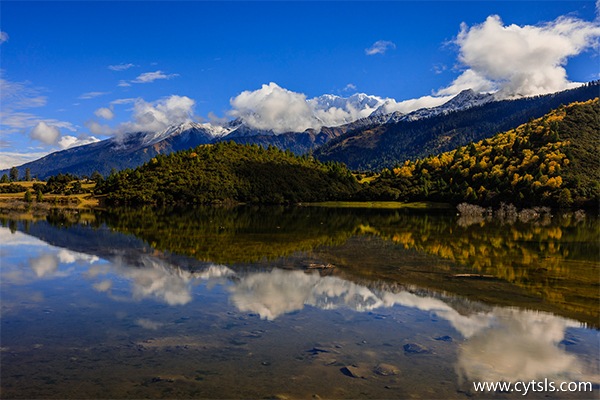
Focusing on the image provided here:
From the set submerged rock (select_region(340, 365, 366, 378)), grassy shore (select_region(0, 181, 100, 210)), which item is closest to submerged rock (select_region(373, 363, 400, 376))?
submerged rock (select_region(340, 365, 366, 378))

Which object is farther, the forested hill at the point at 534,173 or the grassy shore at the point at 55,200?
the grassy shore at the point at 55,200

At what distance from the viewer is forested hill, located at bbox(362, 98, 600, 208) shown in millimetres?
148625

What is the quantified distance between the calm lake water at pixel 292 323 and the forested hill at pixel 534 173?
114035 millimetres

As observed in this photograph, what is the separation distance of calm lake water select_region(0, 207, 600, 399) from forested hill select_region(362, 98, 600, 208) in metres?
114

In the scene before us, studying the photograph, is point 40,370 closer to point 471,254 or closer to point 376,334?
point 376,334

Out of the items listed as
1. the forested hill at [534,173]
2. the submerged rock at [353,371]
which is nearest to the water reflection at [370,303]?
→ the submerged rock at [353,371]

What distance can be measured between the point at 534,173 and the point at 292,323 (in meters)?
160

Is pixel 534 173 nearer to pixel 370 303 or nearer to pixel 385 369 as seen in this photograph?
pixel 370 303

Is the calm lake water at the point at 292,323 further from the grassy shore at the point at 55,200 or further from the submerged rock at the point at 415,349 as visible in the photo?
the grassy shore at the point at 55,200

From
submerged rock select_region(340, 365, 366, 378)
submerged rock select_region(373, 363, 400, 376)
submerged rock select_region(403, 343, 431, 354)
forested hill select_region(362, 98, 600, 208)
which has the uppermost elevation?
forested hill select_region(362, 98, 600, 208)

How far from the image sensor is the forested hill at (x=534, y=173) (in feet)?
488

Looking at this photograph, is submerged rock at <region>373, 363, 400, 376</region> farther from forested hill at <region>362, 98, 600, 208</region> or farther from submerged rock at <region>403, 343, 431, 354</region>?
forested hill at <region>362, 98, 600, 208</region>

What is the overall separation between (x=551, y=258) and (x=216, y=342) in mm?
39252

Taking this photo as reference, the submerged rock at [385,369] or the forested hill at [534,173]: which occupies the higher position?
the forested hill at [534,173]
